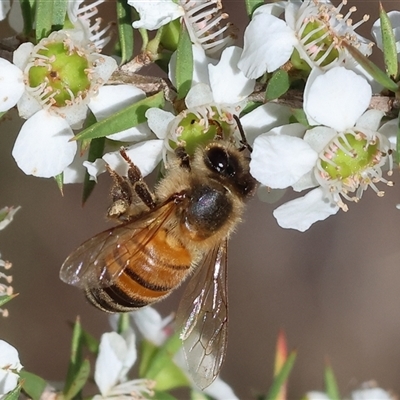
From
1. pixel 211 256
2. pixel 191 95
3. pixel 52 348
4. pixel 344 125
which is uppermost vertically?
pixel 191 95

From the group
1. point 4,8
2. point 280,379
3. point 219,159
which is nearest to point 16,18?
point 4,8

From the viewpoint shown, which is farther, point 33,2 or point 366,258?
point 366,258

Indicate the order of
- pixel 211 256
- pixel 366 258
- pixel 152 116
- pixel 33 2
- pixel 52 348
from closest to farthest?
pixel 152 116, pixel 33 2, pixel 211 256, pixel 52 348, pixel 366 258

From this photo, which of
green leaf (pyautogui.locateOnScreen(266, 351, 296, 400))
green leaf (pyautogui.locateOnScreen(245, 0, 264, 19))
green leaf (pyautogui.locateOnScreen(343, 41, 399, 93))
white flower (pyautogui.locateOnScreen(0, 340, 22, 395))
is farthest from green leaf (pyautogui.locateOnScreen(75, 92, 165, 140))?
green leaf (pyautogui.locateOnScreen(266, 351, 296, 400))

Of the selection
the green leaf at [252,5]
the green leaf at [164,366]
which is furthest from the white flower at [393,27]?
the green leaf at [164,366]

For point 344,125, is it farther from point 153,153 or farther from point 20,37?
point 20,37

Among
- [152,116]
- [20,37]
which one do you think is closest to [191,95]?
[152,116]

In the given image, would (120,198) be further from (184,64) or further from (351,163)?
(351,163)
